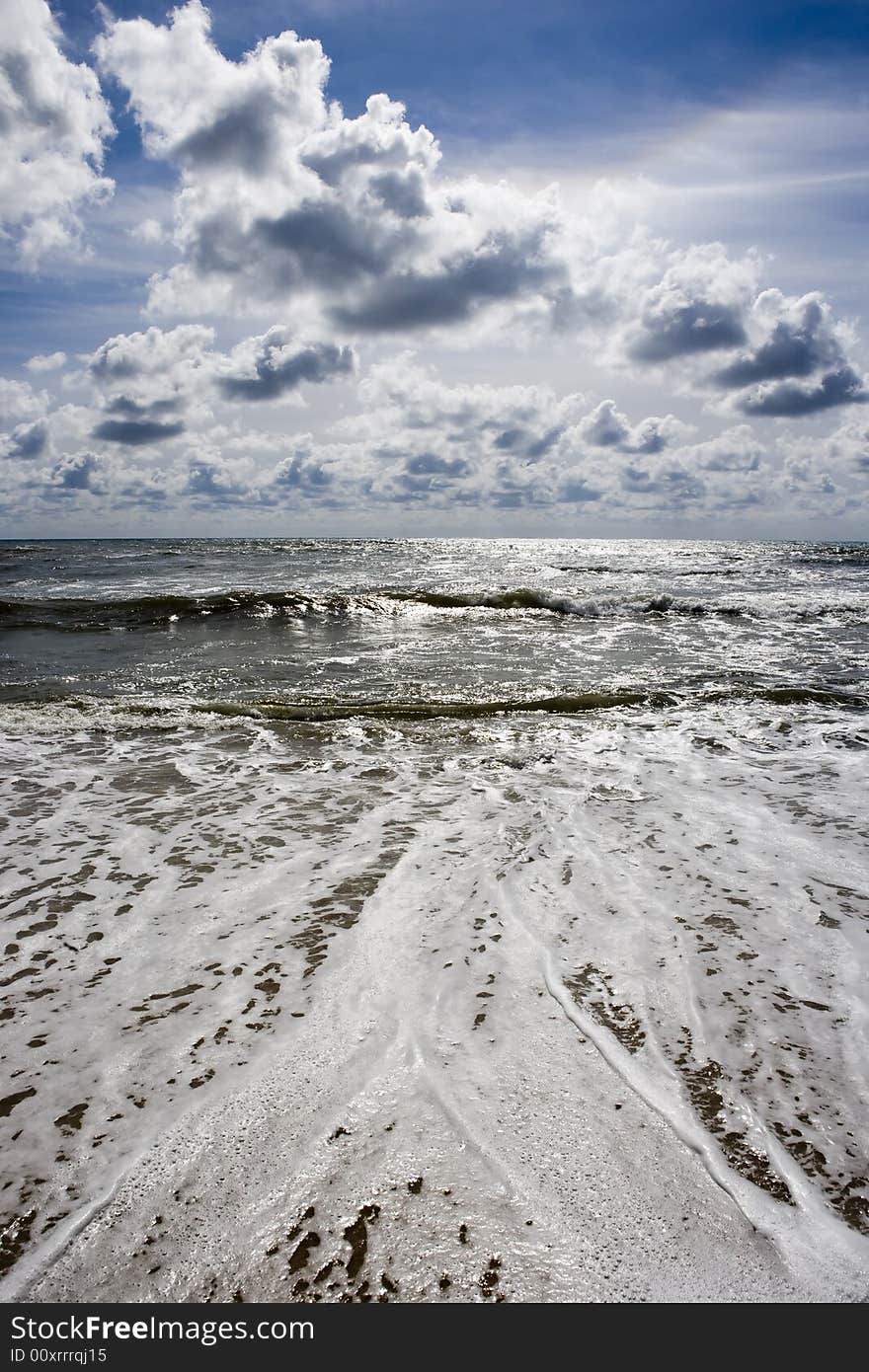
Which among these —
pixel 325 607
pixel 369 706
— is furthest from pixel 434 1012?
pixel 325 607

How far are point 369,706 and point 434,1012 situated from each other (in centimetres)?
625

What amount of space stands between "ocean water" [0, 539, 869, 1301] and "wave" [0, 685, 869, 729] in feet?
1.92

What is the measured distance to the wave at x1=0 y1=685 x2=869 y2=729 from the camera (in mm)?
8383

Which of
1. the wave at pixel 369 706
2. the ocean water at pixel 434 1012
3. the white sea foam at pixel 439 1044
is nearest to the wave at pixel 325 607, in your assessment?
the wave at pixel 369 706

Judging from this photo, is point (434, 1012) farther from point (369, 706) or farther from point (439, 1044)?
point (369, 706)

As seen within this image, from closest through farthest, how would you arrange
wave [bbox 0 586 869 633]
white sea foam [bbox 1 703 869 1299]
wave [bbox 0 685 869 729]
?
white sea foam [bbox 1 703 869 1299]
wave [bbox 0 685 869 729]
wave [bbox 0 586 869 633]

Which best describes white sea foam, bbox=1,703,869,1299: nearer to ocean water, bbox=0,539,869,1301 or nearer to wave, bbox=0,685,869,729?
ocean water, bbox=0,539,869,1301

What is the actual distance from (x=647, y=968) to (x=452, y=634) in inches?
524

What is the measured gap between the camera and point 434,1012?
2.91m

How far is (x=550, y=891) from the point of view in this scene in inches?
157

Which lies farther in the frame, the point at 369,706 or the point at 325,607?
the point at 325,607

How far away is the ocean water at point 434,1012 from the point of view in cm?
189

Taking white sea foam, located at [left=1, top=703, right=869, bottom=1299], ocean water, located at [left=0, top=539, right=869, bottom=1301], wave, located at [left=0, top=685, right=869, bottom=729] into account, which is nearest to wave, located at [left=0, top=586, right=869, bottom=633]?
wave, located at [left=0, top=685, right=869, bottom=729]

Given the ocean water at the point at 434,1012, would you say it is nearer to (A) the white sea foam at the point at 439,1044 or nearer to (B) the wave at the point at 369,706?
(A) the white sea foam at the point at 439,1044
